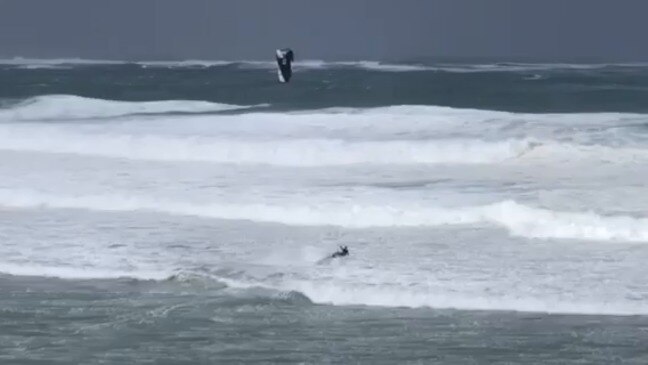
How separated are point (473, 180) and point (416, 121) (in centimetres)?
810

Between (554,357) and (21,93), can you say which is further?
(21,93)

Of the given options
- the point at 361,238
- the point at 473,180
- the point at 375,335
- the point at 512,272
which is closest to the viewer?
the point at 375,335

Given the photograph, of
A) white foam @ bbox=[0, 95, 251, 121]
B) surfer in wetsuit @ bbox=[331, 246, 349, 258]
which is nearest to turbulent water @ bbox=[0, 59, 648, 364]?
surfer in wetsuit @ bbox=[331, 246, 349, 258]

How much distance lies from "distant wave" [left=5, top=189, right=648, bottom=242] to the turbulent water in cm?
3

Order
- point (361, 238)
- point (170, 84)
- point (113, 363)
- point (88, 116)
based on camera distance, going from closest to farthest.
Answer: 1. point (113, 363)
2. point (361, 238)
3. point (88, 116)
4. point (170, 84)

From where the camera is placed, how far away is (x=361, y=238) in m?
12.1

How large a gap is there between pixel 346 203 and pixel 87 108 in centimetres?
1769

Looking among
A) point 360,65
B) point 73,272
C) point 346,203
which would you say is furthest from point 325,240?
point 360,65

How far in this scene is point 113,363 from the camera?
8133 millimetres

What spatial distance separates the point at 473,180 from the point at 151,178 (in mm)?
3983

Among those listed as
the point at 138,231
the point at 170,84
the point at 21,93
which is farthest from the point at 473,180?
the point at 170,84

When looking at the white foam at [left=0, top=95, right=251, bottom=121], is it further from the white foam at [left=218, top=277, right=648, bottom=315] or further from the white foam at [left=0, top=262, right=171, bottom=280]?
the white foam at [left=218, top=277, right=648, bottom=315]

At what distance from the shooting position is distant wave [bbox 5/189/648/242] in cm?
1202

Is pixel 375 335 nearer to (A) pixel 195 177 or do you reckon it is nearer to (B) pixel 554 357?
(B) pixel 554 357
